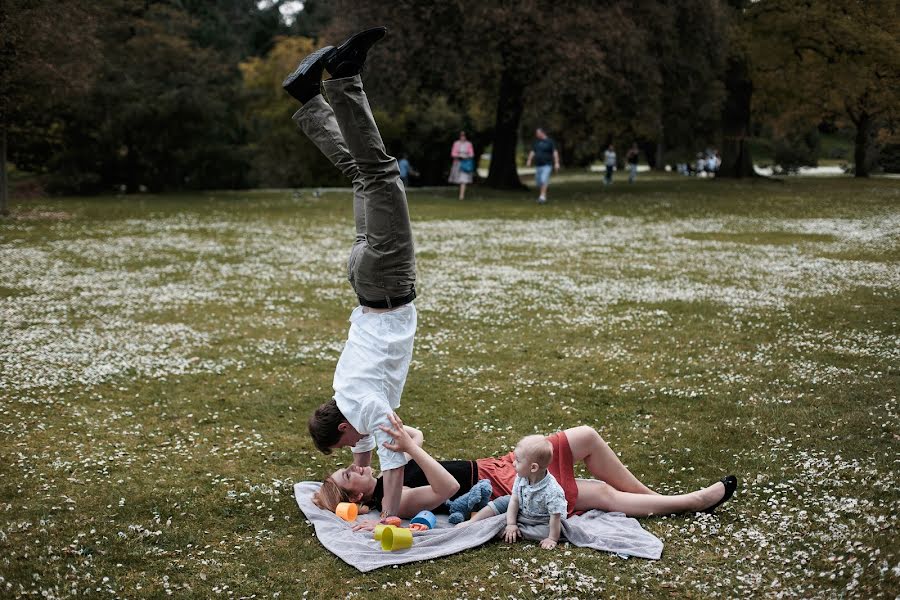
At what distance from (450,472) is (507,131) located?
105ft

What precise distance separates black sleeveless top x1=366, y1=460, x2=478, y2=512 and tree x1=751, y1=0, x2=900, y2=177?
58.9ft

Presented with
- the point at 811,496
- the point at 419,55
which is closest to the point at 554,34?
the point at 419,55

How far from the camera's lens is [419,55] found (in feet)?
103

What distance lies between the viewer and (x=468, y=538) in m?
5.63

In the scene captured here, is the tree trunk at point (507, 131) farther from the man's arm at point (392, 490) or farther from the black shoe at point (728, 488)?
the man's arm at point (392, 490)

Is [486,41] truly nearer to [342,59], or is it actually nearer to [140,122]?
[140,122]

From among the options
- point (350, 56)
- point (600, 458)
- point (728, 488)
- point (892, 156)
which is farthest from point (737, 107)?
point (350, 56)

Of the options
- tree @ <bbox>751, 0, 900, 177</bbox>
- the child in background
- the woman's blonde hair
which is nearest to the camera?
the child in background

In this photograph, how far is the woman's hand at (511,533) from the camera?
5594mm

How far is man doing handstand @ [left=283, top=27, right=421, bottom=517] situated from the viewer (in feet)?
18.0

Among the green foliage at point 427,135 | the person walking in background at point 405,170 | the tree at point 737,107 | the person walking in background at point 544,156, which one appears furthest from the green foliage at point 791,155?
the person walking in background at point 544,156

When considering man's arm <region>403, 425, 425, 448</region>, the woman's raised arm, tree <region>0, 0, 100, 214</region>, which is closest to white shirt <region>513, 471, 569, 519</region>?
the woman's raised arm

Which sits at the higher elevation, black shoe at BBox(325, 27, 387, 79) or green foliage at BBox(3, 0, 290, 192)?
green foliage at BBox(3, 0, 290, 192)

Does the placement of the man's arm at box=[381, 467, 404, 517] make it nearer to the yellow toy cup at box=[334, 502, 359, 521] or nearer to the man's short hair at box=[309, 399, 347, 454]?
the yellow toy cup at box=[334, 502, 359, 521]
